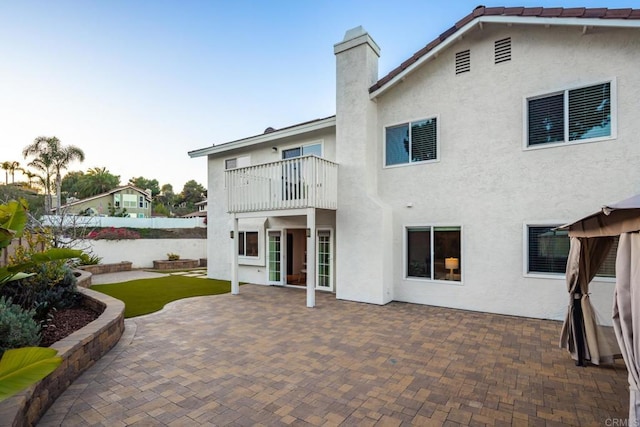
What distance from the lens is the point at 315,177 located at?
9570mm

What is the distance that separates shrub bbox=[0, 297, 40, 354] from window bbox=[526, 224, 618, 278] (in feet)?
33.1

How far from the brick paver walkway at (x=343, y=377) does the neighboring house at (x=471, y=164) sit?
5.49 ft

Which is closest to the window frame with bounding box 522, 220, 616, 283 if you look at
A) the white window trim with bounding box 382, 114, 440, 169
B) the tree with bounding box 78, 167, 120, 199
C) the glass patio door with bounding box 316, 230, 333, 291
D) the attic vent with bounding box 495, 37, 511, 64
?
the white window trim with bounding box 382, 114, 440, 169

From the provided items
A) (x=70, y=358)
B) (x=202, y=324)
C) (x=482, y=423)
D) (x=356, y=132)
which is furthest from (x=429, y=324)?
(x=70, y=358)

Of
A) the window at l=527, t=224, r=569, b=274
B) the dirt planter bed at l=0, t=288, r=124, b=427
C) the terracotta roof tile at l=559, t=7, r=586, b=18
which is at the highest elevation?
the terracotta roof tile at l=559, t=7, r=586, b=18

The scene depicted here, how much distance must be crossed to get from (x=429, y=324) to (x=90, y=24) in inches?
575

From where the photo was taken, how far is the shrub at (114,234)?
60.2 ft

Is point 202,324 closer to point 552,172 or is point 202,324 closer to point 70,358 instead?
point 70,358

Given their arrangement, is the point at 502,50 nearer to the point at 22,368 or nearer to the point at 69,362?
the point at 22,368

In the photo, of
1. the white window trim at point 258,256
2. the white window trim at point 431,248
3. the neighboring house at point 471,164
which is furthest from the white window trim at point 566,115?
the white window trim at point 258,256

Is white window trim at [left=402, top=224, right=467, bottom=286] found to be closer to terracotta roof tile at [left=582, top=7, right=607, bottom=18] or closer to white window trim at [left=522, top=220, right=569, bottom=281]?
white window trim at [left=522, top=220, right=569, bottom=281]

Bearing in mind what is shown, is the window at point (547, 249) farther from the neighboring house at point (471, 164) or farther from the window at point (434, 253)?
the window at point (434, 253)

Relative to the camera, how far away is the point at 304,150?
12.5 metres

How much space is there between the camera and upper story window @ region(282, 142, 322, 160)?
1208 cm
